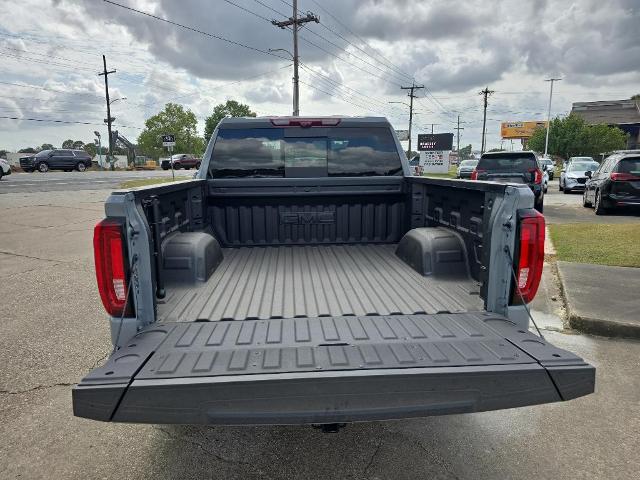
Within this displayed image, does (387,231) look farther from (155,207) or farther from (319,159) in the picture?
(155,207)

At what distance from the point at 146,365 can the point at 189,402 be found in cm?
31

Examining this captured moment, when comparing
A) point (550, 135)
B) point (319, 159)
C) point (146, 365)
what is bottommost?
point (146, 365)

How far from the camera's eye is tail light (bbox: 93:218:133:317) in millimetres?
2275

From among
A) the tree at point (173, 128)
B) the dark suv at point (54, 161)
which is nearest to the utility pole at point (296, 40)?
the dark suv at point (54, 161)

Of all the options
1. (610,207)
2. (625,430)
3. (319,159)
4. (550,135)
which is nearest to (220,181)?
(319,159)

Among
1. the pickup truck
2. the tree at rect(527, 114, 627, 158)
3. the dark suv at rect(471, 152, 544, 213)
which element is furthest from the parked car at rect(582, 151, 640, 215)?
the tree at rect(527, 114, 627, 158)

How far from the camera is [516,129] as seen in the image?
10812cm

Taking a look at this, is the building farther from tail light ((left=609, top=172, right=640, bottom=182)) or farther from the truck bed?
the truck bed

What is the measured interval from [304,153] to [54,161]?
44.5 metres

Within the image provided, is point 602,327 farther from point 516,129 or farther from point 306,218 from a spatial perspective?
point 516,129

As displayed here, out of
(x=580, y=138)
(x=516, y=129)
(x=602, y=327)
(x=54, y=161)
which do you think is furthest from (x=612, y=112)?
(x=602, y=327)

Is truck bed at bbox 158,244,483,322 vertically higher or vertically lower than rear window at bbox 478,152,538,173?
lower

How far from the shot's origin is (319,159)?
14.7ft

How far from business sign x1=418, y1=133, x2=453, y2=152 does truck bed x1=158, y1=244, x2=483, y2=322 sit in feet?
121
